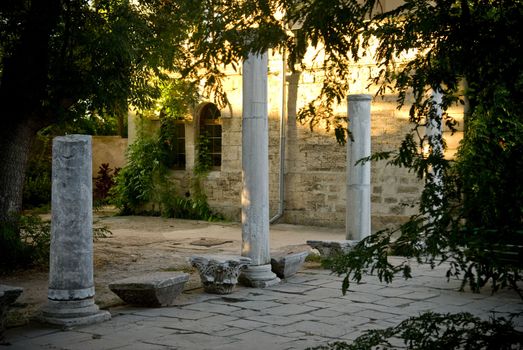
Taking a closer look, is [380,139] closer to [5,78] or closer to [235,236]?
[235,236]

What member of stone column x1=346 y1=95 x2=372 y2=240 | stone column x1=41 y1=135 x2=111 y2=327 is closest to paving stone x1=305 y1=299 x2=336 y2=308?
stone column x1=41 y1=135 x2=111 y2=327

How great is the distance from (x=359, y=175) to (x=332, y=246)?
117cm

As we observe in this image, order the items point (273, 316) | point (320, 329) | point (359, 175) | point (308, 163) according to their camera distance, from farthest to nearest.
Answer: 1. point (308, 163)
2. point (359, 175)
3. point (273, 316)
4. point (320, 329)

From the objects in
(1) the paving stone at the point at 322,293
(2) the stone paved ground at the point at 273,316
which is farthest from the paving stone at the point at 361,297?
(1) the paving stone at the point at 322,293

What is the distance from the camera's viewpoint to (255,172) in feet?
30.4

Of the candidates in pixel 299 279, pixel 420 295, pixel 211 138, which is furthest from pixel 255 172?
pixel 211 138

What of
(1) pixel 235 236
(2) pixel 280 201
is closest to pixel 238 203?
(2) pixel 280 201

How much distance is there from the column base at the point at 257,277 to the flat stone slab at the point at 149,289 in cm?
137

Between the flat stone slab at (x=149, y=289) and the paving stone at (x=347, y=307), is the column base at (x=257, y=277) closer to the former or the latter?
the paving stone at (x=347, y=307)

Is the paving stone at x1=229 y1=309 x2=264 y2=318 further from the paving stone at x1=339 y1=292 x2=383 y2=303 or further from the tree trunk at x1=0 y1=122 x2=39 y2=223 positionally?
the tree trunk at x1=0 y1=122 x2=39 y2=223

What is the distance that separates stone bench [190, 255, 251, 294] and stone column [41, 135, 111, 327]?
1.65 m

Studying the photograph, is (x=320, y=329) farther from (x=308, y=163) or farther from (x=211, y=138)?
(x=211, y=138)

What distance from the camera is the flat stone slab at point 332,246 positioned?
1078 cm

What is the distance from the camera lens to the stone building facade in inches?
587
